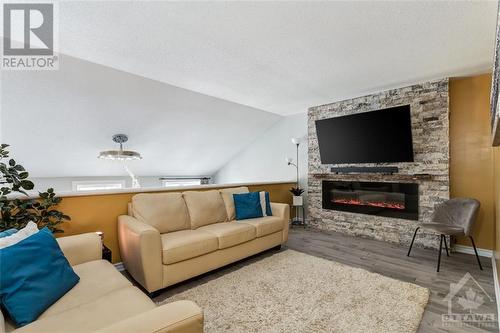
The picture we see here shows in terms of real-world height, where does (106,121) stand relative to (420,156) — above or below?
above

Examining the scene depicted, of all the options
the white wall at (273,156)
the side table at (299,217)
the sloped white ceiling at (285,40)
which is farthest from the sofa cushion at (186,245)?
the white wall at (273,156)

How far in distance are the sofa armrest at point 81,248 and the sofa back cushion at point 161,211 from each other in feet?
2.11

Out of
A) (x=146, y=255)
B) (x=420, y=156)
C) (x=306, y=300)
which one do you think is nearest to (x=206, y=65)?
(x=146, y=255)

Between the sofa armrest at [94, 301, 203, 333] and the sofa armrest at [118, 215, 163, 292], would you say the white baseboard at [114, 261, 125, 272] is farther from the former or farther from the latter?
the sofa armrest at [94, 301, 203, 333]

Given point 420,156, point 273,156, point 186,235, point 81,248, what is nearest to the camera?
point 81,248

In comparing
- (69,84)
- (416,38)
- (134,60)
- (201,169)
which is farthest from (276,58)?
(201,169)

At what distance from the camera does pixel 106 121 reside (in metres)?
4.11

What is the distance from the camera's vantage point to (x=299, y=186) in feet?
17.5

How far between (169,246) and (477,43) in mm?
3706

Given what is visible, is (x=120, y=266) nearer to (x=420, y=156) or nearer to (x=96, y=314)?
(x=96, y=314)

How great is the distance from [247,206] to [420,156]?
8.88ft

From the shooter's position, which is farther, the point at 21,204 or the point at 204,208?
the point at 204,208

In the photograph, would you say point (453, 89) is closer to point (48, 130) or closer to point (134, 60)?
point (134, 60)

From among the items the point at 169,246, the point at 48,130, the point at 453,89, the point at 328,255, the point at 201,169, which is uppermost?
the point at 453,89
